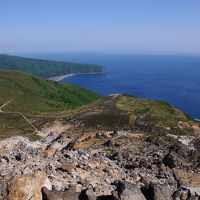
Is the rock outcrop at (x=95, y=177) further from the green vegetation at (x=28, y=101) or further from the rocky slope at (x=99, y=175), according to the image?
the green vegetation at (x=28, y=101)

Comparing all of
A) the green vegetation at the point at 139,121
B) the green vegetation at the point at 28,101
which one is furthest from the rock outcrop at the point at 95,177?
the green vegetation at the point at 28,101

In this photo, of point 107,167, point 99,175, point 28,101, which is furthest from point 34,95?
point 99,175

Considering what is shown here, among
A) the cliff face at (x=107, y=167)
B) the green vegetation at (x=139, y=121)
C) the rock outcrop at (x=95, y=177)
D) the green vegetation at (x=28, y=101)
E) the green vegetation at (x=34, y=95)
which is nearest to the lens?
the rock outcrop at (x=95, y=177)

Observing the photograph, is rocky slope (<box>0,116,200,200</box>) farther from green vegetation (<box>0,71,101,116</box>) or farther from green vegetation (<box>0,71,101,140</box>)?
green vegetation (<box>0,71,101,116</box>)

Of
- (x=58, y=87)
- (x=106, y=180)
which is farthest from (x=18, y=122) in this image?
(x=58, y=87)

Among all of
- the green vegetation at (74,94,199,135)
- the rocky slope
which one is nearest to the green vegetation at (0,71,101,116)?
the green vegetation at (74,94,199,135)

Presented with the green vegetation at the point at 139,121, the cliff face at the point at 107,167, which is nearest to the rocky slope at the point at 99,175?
the cliff face at the point at 107,167

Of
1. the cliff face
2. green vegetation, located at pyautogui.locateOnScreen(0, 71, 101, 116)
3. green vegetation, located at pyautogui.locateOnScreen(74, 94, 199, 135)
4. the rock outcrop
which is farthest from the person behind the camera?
green vegetation, located at pyautogui.locateOnScreen(0, 71, 101, 116)

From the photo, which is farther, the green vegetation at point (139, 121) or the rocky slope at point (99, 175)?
the green vegetation at point (139, 121)

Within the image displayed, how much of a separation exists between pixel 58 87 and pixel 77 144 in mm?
128331

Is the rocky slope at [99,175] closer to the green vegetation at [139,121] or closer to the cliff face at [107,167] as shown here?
the cliff face at [107,167]

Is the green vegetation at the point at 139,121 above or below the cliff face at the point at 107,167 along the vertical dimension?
below

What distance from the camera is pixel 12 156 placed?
60.6 ft

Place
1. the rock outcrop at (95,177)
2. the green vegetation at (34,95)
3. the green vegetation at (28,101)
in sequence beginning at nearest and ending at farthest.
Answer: the rock outcrop at (95,177) → the green vegetation at (28,101) → the green vegetation at (34,95)
